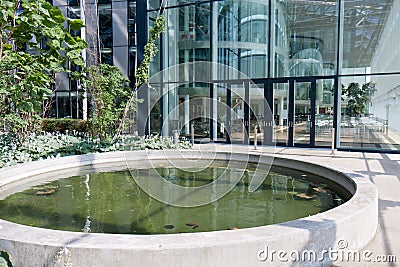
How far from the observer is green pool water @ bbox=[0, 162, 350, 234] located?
13.6ft

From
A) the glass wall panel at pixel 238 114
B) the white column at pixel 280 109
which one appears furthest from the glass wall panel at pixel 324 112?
the glass wall panel at pixel 238 114

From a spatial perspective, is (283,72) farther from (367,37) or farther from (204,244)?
(204,244)

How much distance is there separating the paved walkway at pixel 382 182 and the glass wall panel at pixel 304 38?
9.87ft

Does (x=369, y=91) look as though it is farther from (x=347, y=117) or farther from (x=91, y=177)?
(x=91, y=177)

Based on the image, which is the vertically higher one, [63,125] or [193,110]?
[193,110]

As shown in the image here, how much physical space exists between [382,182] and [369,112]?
6038mm

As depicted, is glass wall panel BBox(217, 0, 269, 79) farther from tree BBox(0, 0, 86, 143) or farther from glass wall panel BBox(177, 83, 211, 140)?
tree BBox(0, 0, 86, 143)

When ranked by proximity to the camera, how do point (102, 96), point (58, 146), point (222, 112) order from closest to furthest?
point (58, 146) → point (102, 96) → point (222, 112)

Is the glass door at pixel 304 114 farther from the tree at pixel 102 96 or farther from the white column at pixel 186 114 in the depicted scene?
the tree at pixel 102 96

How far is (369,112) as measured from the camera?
11.6 m

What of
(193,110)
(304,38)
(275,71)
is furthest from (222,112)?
(304,38)

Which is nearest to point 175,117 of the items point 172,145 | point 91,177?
point 172,145

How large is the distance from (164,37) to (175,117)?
11.5ft

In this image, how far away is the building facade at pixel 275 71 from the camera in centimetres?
1149
